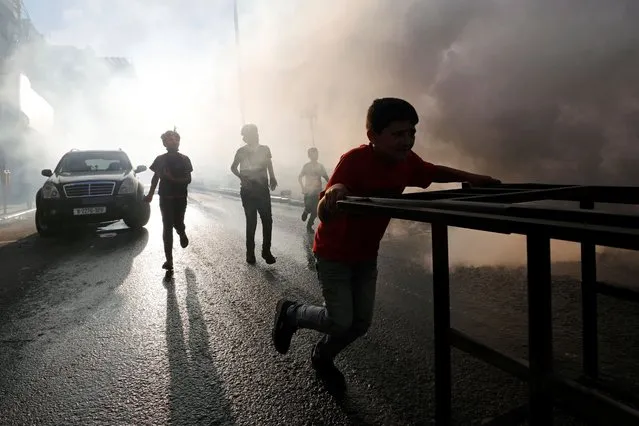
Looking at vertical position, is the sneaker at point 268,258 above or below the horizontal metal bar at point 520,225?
below

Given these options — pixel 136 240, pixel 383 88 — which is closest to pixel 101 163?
pixel 136 240

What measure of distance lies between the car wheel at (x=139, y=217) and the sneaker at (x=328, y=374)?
7.06 m

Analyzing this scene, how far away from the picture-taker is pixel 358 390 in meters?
2.32

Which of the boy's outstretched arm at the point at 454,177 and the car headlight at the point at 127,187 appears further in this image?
the car headlight at the point at 127,187

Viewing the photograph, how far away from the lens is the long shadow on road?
7.09 ft

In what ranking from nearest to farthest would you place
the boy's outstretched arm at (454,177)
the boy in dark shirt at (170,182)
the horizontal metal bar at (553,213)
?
the horizontal metal bar at (553,213) → the boy's outstretched arm at (454,177) → the boy in dark shirt at (170,182)

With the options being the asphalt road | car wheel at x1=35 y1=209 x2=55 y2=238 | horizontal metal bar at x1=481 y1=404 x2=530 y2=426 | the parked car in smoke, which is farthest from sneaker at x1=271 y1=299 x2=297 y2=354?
car wheel at x1=35 y1=209 x2=55 y2=238

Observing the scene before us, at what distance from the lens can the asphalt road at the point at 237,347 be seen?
221 cm

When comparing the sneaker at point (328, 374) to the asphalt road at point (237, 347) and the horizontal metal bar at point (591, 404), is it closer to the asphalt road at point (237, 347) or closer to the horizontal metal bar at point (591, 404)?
the asphalt road at point (237, 347)

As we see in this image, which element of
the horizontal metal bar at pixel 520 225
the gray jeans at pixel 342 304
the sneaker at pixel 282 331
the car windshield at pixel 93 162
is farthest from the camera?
the car windshield at pixel 93 162

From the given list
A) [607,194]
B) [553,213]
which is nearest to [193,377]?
[553,213]

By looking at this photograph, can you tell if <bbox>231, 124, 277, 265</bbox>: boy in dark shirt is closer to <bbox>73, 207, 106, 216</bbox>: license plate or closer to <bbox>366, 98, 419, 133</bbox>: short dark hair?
<bbox>366, 98, 419, 133</bbox>: short dark hair

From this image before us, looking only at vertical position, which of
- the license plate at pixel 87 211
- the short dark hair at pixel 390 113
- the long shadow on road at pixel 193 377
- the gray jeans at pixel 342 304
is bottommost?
the long shadow on road at pixel 193 377

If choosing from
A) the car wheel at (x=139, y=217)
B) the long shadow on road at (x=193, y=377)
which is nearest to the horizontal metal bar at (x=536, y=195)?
the long shadow on road at (x=193, y=377)
